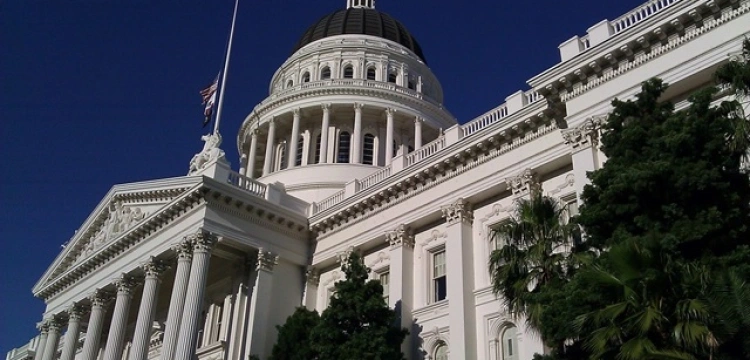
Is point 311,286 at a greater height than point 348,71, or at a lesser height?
lesser

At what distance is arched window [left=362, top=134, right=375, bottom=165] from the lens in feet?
141

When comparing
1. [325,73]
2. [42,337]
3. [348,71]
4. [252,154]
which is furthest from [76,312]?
[348,71]

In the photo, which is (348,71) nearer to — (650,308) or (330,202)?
(330,202)

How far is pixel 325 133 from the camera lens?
140 feet

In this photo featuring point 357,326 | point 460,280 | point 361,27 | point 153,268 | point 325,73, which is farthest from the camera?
point 361,27

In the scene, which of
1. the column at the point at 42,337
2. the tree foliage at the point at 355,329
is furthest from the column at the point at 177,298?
the column at the point at 42,337

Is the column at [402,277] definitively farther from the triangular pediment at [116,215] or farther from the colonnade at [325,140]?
the colonnade at [325,140]

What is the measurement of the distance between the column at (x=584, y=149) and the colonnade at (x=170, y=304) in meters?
13.8

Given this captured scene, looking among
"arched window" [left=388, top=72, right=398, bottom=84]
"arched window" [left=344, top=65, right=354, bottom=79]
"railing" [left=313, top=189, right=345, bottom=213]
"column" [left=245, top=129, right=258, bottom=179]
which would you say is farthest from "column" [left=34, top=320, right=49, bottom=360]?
"arched window" [left=388, top=72, right=398, bottom=84]

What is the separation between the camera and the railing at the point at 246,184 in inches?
1171

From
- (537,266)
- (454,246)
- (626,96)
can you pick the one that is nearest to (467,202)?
(454,246)

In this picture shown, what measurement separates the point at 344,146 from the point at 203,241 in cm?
1756

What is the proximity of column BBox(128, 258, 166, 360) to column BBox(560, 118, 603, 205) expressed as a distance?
17.6m

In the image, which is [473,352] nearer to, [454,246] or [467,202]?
[454,246]
